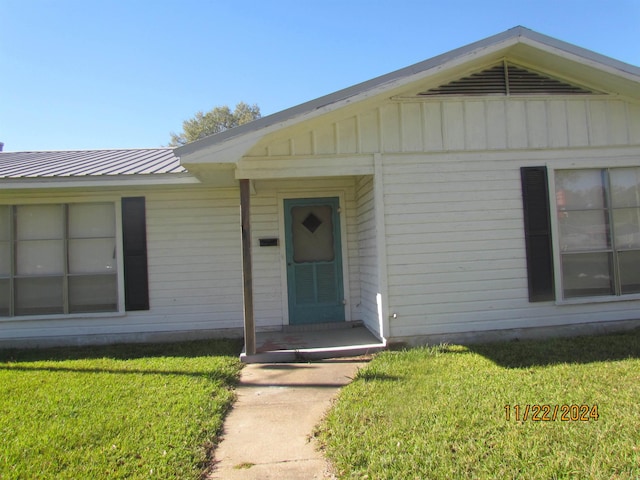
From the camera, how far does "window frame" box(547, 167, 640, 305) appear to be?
6152 millimetres

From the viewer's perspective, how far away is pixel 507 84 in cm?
607

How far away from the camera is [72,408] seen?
405 centimetres

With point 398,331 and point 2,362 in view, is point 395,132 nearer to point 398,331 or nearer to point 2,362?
point 398,331

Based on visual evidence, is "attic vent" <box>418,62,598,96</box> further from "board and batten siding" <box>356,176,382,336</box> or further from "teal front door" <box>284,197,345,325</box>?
"teal front door" <box>284,197,345,325</box>

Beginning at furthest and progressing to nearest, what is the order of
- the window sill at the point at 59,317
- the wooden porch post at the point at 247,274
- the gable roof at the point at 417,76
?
the window sill at the point at 59,317 < the wooden porch post at the point at 247,274 < the gable roof at the point at 417,76

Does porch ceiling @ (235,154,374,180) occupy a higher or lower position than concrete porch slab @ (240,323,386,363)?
higher

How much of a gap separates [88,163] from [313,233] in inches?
150

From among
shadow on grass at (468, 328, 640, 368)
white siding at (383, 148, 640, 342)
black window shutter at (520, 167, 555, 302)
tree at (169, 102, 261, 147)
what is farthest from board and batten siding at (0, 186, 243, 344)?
tree at (169, 102, 261, 147)

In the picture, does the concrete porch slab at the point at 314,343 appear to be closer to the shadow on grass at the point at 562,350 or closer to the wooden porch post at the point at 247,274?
the wooden porch post at the point at 247,274

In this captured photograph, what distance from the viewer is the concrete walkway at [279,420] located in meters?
3.08

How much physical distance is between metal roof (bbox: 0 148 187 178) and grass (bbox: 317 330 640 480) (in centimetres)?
407

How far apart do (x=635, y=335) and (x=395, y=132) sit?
4.03m

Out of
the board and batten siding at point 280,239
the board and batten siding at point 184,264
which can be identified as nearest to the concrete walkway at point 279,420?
the board and batten siding at point 280,239

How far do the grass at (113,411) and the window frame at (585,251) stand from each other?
4.32m
